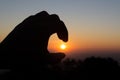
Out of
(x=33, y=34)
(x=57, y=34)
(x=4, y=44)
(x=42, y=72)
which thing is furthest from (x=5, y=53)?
(x=57, y=34)

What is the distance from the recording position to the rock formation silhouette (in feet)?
5.24

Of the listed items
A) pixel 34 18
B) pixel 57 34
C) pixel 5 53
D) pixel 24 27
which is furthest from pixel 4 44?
pixel 57 34

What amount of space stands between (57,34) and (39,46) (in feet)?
0.93

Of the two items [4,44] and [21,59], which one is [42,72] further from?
[4,44]

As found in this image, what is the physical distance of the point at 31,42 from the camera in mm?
1689

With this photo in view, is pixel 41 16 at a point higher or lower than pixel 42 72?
higher

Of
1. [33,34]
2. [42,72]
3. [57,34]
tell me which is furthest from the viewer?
[57,34]

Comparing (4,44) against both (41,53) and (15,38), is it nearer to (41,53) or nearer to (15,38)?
(15,38)

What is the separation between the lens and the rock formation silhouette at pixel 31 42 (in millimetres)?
1598

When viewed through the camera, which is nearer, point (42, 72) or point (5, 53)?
point (5, 53)

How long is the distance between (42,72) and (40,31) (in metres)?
0.38

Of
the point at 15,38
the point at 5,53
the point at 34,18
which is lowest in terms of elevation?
the point at 5,53

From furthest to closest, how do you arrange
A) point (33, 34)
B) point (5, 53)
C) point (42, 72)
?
point (42, 72)
point (33, 34)
point (5, 53)

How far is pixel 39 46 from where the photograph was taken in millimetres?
1720
